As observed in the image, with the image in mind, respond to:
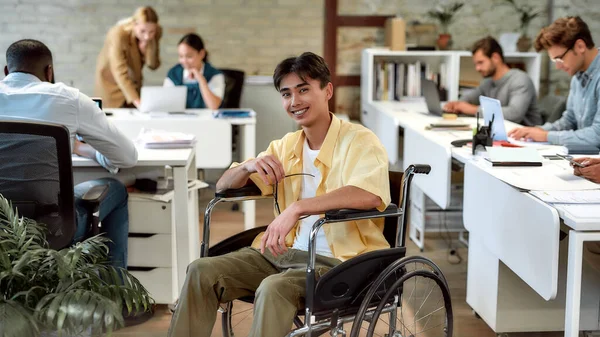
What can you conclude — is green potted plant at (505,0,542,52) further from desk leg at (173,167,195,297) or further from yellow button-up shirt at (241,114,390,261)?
yellow button-up shirt at (241,114,390,261)

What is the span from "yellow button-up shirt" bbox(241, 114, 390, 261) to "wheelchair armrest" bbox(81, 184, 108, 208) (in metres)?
0.67

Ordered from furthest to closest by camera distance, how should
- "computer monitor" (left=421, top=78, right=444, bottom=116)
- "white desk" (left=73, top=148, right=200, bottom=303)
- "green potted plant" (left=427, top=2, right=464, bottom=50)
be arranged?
1. "green potted plant" (left=427, top=2, right=464, bottom=50)
2. "computer monitor" (left=421, top=78, right=444, bottom=116)
3. "white desk" (left=73, top=148, right=200, bottom=303)

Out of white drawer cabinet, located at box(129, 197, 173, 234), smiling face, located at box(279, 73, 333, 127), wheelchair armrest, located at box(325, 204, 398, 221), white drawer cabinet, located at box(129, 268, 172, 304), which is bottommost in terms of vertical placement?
white drawer cabinet, located at box(129, 268, 172, 304)

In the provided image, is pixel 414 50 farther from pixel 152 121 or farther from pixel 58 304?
pixel 58 304

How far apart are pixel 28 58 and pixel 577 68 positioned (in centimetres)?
247

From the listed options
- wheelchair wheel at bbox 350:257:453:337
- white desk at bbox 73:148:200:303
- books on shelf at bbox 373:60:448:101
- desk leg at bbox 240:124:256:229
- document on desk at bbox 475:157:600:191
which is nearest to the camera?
wheelchair wheel at bbox 350:257:453:337

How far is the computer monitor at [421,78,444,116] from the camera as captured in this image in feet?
16.4

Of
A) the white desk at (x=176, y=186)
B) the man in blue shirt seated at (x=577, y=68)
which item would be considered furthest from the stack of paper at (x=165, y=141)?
the man in blue shirt seated at (x=577, y=68)

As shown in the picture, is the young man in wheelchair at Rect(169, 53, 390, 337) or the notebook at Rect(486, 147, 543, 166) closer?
the young man in wheelchair at Rect(169, 53, 390, 337)

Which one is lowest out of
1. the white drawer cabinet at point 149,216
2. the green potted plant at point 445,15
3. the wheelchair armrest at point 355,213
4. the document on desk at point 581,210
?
the white drawer cabinet at point 149,216

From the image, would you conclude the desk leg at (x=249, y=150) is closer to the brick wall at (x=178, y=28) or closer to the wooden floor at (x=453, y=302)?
the wooden floor at (x=453, y=302)

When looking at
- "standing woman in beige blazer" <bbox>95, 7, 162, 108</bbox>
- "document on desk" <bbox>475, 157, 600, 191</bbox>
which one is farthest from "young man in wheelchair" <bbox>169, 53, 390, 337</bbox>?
"standing woman in beige blazer" <bbox>95, 7, 162, 108</bbox>

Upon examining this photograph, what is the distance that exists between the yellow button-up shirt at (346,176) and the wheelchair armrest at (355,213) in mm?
26

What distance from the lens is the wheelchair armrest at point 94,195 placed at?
287 cm
